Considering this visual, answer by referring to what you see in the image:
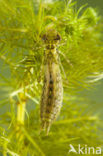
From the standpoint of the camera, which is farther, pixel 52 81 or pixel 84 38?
pixel 84 38

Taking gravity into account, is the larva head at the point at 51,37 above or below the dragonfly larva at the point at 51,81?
above

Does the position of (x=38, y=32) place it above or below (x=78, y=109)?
above

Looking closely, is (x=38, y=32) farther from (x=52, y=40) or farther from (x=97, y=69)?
(x=97, y=69)

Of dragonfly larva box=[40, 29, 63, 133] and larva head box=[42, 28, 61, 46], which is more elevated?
larva head box=[42, 28, 61, 46]

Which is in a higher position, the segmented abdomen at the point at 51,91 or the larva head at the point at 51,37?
the larva head at the point at 51,37

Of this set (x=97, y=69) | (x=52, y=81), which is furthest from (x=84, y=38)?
(x=52, y=81)
